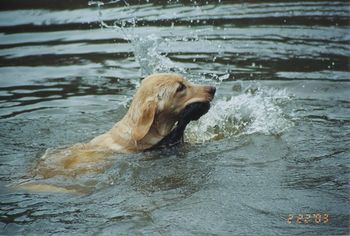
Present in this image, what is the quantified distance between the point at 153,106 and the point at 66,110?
8.90ft

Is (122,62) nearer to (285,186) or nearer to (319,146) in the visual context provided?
(319,146)

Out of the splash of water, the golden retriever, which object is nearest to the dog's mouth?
the golden retriever

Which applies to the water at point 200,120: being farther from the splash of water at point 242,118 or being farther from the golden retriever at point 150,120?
the golden retriever at point 150,120

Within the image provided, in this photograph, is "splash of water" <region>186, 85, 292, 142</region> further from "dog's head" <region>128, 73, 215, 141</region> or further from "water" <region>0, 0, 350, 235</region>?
"dog's head" <region>128, 73, 215, 141</region>

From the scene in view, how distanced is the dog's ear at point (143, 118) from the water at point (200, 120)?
0.87ft

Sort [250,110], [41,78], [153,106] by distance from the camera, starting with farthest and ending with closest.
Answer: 1. [41,78]
2. [250,110]
3. [153,106]

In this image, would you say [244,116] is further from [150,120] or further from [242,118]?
[150,120]

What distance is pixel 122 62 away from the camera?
36.5ft

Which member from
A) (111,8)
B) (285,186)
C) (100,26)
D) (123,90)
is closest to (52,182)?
(285,186)

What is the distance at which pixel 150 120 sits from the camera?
652 centimetres
